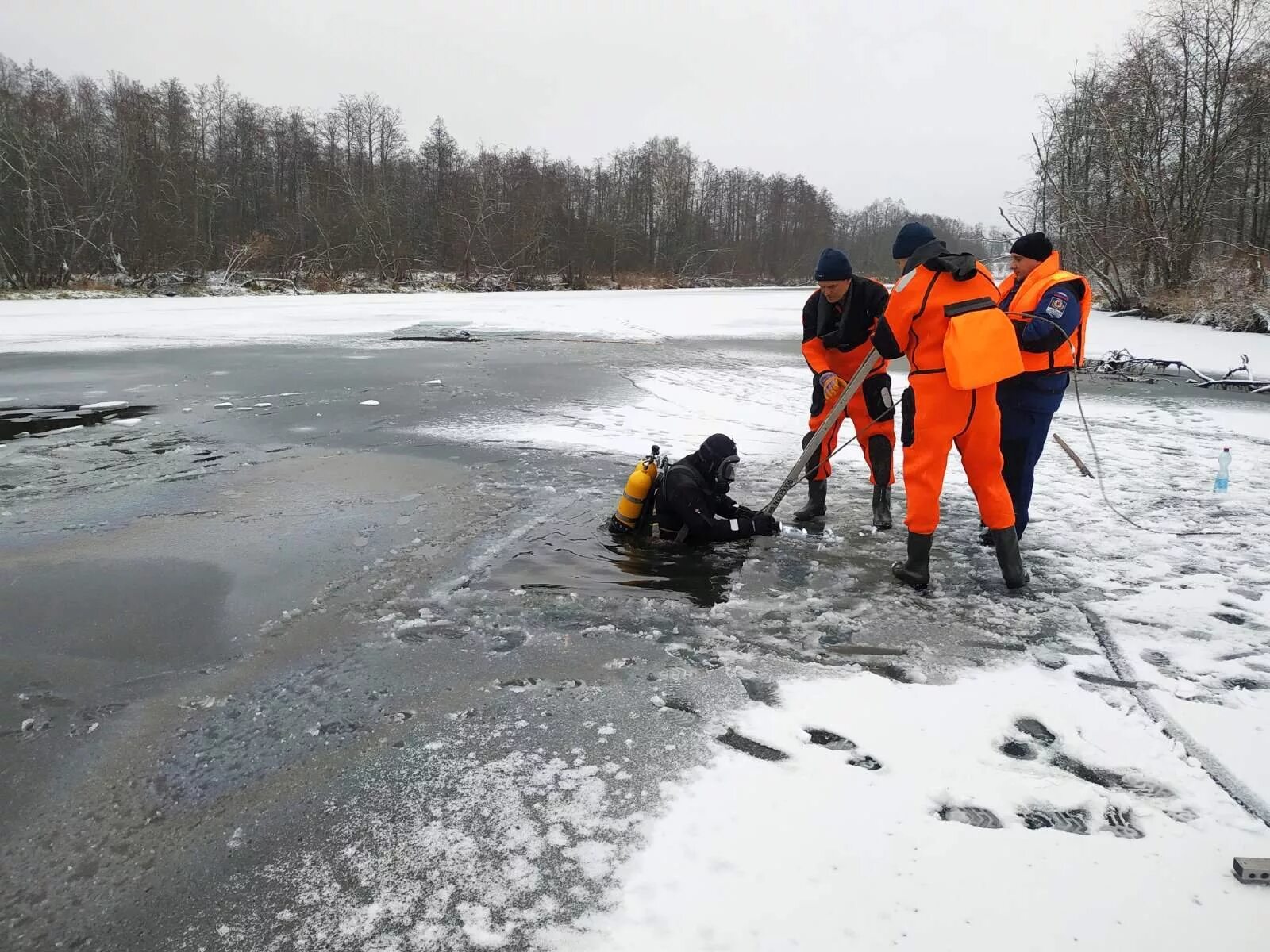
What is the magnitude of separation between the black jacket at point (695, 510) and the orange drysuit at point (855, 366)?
79 centimetres

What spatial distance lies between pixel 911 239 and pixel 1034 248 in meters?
0.97

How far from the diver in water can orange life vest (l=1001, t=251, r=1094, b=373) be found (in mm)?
1699

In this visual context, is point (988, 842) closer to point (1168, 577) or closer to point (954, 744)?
point (954, 744)

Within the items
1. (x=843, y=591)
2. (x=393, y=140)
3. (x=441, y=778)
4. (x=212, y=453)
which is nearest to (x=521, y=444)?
(x=212, y=453)

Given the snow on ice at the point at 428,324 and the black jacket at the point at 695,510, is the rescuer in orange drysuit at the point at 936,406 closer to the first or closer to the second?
the black jacket at the point at 695,510

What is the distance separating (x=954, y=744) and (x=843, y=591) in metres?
1.44

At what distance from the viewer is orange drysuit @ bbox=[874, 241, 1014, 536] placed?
3.75 m

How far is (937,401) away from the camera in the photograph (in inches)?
149

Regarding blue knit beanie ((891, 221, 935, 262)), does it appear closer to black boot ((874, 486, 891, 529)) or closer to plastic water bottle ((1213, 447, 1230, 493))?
black boot ((874, 486, 891, 529))

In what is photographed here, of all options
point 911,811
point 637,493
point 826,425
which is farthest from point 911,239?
point 911,811

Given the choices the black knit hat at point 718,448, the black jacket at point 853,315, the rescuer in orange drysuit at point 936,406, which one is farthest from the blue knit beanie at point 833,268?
the black knit hat at point 718,448

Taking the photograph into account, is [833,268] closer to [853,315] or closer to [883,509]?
[853,315]

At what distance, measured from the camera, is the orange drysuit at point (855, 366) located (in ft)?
15.8

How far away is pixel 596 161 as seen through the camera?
250 feet
